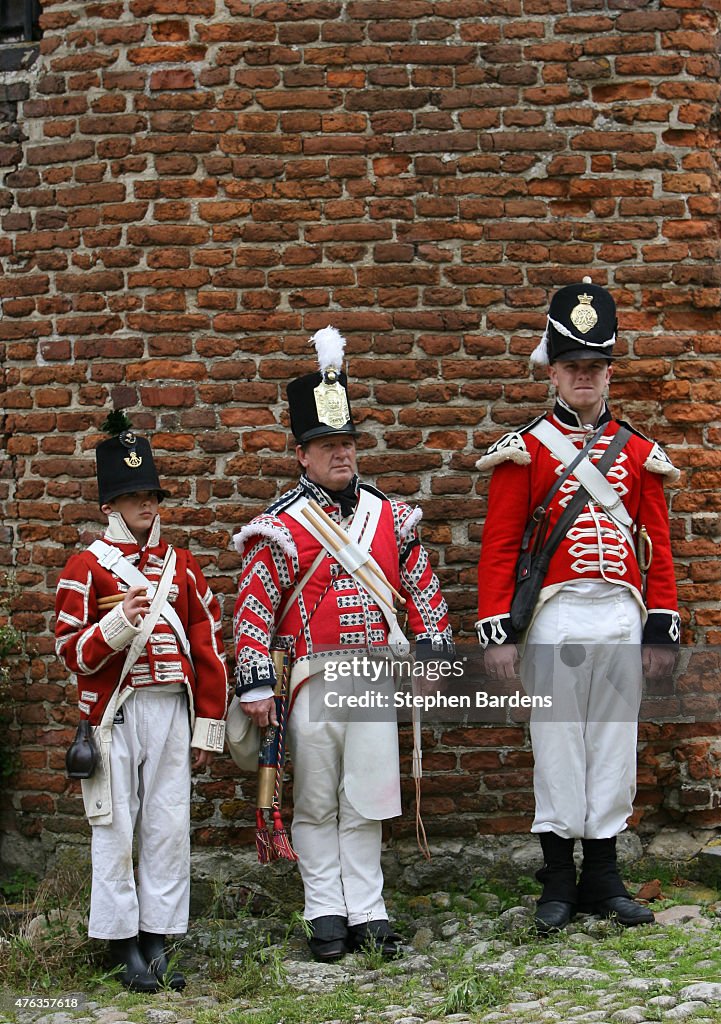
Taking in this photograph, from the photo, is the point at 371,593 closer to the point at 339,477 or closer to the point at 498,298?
the point at 339,477

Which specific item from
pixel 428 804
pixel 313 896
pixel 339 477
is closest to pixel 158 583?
pixel 339 477

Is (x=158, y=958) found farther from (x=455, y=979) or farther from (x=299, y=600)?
(x=299, y=600)

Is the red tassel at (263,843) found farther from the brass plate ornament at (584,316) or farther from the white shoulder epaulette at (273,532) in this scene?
the brass plate ornament at (584,316)

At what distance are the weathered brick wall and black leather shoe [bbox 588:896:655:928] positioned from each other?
866 millimetres

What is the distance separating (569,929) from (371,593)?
145 cm

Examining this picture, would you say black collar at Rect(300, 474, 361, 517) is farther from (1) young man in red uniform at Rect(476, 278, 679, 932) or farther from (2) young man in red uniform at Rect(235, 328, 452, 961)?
(1) young man in red uniform at Rect(476, 278, 679, 932)

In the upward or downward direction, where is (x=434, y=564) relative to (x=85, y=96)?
downward

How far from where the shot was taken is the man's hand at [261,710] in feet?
16.1

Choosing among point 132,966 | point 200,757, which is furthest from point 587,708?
point 132,966

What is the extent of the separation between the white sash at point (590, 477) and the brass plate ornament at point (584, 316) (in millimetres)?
408

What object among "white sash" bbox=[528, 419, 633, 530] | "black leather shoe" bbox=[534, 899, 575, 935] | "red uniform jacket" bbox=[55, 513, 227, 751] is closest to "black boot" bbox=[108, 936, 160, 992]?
"red uniform jacket" bbox=[55, 513, 227, 751]

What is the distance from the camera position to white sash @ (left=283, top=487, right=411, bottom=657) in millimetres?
5047

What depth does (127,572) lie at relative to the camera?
16.0ft

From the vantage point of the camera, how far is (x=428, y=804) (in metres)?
5.82
